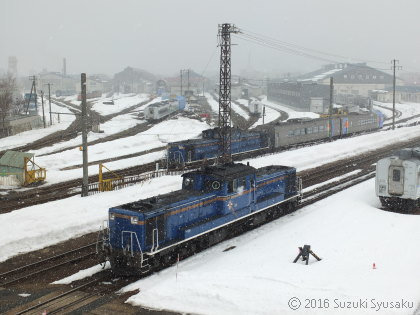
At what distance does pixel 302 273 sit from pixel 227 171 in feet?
21.0

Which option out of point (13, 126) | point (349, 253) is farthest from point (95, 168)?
point (13, 126)

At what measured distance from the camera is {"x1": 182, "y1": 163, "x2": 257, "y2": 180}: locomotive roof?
20.4 meters

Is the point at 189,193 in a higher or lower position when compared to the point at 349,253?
higher

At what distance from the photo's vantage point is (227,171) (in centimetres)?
2100

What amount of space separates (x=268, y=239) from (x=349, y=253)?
12.7 ft

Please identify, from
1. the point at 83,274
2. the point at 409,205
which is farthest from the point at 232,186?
the point at 409,205

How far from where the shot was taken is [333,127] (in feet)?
193

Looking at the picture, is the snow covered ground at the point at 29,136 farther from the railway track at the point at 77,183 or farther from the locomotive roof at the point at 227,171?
the locomotive roof at the point at 227,171

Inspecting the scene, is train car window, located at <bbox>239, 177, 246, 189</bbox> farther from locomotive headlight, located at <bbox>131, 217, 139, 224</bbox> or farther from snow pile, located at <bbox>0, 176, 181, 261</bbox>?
snow pile, located at <bbox>0, 176, 181, 261</bbox>

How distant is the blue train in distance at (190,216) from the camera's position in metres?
17.0

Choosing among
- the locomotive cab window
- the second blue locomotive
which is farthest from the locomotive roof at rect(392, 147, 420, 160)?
the second blue locomotive

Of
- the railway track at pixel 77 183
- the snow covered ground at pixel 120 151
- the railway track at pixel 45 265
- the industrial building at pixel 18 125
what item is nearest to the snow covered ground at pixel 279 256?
the railway track at pixel 45 265

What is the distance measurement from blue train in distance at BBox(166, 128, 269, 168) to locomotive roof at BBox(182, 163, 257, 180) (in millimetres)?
17921

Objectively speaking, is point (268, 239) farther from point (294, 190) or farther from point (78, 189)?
point (78, 189)
